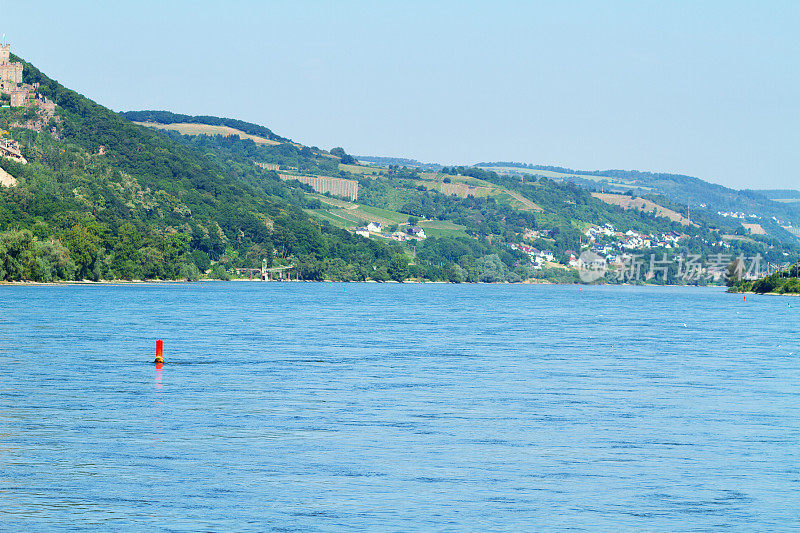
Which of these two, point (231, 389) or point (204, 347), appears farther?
point (204, 347)

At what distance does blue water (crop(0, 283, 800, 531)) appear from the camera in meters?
22.8

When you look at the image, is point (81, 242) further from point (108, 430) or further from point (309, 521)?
point (309, 521)

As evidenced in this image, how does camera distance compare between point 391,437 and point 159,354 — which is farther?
point 159,354

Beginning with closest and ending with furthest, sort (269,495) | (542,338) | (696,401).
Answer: (269,495) < (696,401) < (542,338)

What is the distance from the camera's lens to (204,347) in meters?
66.4

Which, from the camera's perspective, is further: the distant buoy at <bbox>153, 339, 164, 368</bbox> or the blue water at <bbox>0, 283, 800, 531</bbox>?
the distant buoy at <bbox>153, 339, 164, 368</bbox>

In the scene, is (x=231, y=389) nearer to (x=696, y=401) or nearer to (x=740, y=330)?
(x=696, y=401)

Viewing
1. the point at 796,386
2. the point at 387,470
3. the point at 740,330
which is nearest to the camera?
the point at 387,470

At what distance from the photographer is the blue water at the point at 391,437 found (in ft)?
74.9

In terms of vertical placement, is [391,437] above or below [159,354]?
above

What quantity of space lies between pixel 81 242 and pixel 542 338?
121895 mm

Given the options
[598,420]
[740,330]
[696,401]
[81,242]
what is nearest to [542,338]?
[740,330]

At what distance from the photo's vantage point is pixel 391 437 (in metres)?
32.2

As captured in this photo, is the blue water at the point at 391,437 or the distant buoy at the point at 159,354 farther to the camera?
the distant buoy at the point at 159,354
